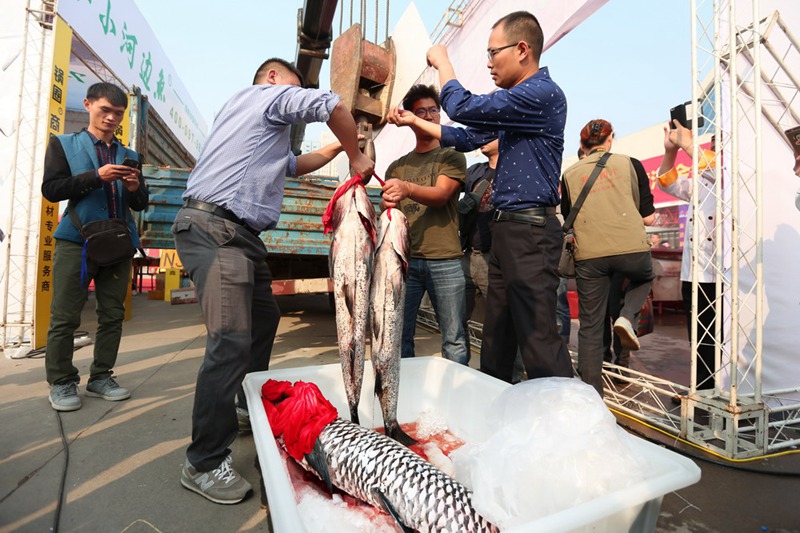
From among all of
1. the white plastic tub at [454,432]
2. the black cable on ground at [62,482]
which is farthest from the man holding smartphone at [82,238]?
the white plastic tub at [454,432]

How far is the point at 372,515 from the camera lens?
1377 millimetres

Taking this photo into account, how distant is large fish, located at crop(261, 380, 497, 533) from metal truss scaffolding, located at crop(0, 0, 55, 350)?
4.44 meters

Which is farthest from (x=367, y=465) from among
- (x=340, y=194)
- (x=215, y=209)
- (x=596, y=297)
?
(x=596, y=297)

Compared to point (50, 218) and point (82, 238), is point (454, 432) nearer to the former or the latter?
point (82, 238)

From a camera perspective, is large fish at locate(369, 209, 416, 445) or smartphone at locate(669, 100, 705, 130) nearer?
large fish at locate(369, 209, 416, 445)

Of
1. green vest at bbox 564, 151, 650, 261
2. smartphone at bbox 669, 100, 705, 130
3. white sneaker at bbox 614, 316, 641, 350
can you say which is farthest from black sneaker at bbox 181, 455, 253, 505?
smartphone at bbox 669, 100, 705, 130

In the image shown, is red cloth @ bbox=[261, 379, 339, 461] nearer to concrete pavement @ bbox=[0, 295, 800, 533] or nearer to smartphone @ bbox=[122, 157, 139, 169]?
concrete pavement @ bbox=[0, 295, 800, 533]

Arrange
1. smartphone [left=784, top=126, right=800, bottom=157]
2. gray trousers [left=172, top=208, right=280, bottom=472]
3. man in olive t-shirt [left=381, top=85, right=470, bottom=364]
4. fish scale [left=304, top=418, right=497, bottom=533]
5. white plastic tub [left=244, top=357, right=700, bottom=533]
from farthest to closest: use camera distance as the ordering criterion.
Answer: man in olive t-shirt [left=381, top=85, right=470, bottom=364] < smartphone [left=784, top=126, right=800, bottom=157] < gray trousers [left=172, top=208, right=280, bottom=472] < fish scale [left=304, top=418, right=497, bottom=533] < white plastic tub [left=244, top=357, right=700, bottom=533]

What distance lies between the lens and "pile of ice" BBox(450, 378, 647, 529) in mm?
1000

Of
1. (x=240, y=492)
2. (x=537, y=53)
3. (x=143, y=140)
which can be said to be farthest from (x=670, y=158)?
(x=143, y=140)

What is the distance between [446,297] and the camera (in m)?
2.49

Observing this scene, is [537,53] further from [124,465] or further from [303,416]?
[124,465]

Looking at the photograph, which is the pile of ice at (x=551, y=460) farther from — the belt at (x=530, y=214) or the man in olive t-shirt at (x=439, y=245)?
the man in olive t-shirt at (x=439, y=245)

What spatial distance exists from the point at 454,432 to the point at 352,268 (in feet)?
Answer: 3.38
